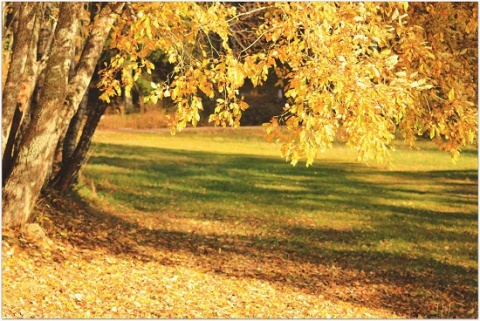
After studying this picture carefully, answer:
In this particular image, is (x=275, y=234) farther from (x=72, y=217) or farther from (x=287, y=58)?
(x=287, y=58)

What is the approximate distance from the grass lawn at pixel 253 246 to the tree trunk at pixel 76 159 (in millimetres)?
452

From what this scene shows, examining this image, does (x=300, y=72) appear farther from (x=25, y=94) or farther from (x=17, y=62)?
(x=25, y=94)

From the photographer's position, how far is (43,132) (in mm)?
9656

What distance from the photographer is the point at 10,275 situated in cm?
876

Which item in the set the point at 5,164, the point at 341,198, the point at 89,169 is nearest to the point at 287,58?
the point at 5,164

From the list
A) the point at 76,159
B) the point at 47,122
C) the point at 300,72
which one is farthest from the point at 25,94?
the point at 300,72

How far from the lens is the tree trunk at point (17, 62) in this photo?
365 inches

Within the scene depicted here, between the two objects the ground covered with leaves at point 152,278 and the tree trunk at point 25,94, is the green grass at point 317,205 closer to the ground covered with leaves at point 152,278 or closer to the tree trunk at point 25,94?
the ground covered with leaves at point 152,278

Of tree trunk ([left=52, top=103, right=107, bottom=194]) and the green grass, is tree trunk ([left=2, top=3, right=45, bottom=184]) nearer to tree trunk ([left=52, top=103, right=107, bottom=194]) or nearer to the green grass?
tree trunk ([left=52, top=103, right=107, bottom=194])

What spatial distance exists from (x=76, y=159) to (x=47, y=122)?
11.0 feet

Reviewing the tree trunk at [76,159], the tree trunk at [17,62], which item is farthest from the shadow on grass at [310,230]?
the tree trunk at [17,62]

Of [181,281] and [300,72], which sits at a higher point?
[300,72]

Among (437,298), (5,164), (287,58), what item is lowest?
(437,298)

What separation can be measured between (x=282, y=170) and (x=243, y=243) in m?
12.6
